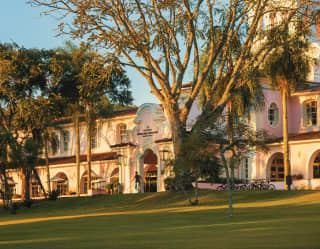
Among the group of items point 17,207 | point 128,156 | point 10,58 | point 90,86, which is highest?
point 10,58

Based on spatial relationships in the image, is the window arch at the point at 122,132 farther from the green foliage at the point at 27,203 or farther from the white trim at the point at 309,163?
the white trim at the point at 309,163

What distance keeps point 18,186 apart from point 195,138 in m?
43.1

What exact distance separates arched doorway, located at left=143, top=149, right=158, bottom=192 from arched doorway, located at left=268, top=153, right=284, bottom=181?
31.9 feet

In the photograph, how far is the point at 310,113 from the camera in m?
49.9

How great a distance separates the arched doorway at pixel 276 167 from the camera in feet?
158

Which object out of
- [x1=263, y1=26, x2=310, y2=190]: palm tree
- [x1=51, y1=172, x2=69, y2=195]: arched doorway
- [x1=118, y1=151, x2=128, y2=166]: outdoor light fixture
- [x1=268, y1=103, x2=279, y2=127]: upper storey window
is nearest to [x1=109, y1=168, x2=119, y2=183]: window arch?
[x1=51, y1=172, x2=69, y2=195]: arched doorway

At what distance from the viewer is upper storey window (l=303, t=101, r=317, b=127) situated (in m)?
49.8

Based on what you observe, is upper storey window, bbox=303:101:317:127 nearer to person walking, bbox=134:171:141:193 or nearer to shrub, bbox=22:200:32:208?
person walking, bbox=134:171:141:193

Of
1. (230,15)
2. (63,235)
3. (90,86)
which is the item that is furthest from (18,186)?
(63,235)

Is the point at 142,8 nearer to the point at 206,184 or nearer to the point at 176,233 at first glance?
the point at 206,184

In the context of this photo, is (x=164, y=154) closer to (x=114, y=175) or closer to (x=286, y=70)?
(x=286, y=70)

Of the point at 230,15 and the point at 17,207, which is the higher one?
the point at 230,15

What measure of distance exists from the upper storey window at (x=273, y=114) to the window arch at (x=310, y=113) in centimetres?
248

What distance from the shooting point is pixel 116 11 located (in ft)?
109
